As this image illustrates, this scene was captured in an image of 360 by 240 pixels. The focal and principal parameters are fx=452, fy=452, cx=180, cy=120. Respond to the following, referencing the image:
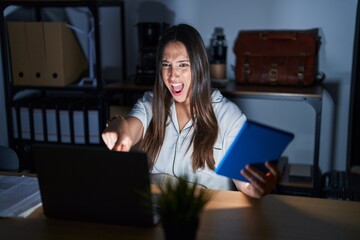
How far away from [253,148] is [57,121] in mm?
1967

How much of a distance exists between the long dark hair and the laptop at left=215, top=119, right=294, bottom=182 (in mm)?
490

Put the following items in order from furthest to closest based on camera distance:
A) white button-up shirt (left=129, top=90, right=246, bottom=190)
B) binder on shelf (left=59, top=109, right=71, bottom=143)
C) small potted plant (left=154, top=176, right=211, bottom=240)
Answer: binder on shelf (left=59, top=109, right=71, bottom=143), white button-up shirt (left=129, top=90, right=246, bottom=190), small potted plant (left=154, top=176, right=211, bottom=240)

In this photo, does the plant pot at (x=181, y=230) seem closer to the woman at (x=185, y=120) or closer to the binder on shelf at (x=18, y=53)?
Result: the woman at (x=185, y=120)

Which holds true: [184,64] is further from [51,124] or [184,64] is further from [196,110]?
[51,124]

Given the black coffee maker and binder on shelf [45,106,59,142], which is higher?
the black coffee maker

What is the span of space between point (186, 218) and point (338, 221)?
553 mm

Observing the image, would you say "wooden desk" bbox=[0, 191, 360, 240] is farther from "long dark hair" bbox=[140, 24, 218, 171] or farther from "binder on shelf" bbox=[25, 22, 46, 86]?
"binder on shelf" bbox=[25, 22, 46, 86]

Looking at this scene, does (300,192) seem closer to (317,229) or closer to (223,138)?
(223,138)

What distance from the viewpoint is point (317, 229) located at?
1.24m

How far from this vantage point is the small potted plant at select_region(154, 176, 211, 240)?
960mm

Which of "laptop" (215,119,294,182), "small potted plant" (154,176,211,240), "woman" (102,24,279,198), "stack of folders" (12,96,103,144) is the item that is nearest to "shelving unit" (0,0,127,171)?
"stack of folders" (12,96,103,144)

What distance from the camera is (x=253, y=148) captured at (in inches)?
48.3

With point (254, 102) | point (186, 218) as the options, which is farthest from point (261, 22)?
point (186, 218)

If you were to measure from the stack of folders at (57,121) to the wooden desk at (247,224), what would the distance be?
5.14 ft
